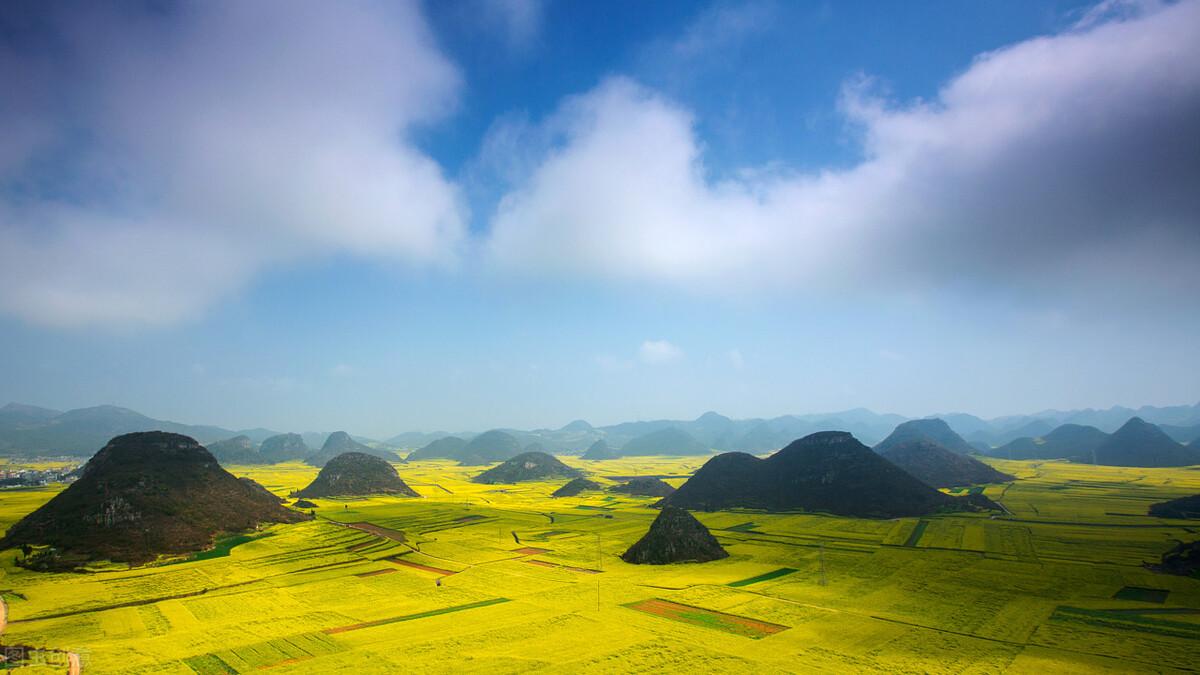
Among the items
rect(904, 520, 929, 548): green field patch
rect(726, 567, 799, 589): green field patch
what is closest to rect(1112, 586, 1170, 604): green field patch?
rect(904, 520, 929, 548): green field patch

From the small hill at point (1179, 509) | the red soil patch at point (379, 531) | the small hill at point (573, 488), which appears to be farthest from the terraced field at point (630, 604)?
the small hill at point (573, 488)

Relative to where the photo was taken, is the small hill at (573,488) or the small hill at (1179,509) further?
the small hill at (573,488)

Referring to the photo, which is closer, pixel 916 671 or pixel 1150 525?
pixel 916 671

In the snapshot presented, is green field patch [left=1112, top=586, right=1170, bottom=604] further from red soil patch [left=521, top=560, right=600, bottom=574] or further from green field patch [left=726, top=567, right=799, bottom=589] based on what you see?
red soil patch [left=521, top=560, right=600, bottom=574]

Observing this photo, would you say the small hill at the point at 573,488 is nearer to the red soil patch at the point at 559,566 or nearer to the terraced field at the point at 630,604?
the terraced field at the point at 630,604

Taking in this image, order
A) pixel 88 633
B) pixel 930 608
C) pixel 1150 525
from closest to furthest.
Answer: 1. pixel 88 633
2. pixel 930 608
3. pixel 1150 525

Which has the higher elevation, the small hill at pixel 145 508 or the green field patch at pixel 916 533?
the small hill at pixel 145 508

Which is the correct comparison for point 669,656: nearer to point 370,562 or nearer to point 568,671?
point 568,671

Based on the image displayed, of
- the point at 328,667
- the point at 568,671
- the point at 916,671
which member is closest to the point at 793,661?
the point at 916,671
